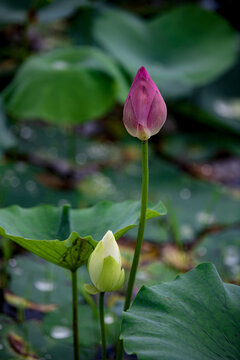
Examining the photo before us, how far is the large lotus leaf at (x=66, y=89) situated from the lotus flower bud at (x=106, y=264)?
1.18 metres

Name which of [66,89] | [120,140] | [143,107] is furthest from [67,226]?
[120,140]

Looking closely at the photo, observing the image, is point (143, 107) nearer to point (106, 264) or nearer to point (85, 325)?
point (106, 264)

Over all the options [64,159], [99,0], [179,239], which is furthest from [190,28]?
[179,239]

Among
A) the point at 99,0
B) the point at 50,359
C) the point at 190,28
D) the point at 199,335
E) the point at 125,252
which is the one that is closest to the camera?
the point at 199,335

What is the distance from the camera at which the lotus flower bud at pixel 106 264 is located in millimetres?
716

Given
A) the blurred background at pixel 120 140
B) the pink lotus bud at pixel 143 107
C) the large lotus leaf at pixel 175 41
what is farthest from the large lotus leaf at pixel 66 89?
the pink lotus bud at pixel 143 107

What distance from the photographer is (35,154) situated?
2188 mm

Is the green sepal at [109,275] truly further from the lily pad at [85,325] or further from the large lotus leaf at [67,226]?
the lily pad at [85,325]

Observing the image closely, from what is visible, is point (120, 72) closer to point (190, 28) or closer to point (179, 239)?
point (190, 28)

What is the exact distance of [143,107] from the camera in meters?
0.70

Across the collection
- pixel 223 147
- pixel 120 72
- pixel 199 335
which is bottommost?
pixel 223 147

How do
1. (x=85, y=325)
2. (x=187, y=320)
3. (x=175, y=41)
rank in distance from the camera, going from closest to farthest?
(x=187, y=320)
(x=85, y=325)
(x=175, y=41)

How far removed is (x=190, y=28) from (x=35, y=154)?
40.4 inches

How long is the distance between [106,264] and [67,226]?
7.7 inches
